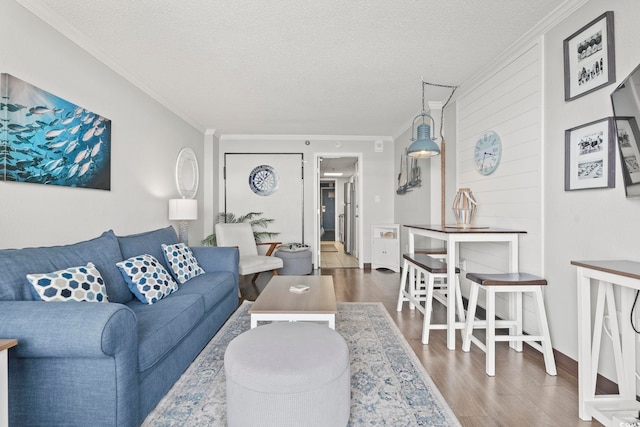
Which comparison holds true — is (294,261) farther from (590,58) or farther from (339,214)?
(339,214)

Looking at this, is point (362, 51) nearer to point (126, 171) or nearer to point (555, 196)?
point (555, 196)

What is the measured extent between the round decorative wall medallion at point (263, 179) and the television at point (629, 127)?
4.63 metres

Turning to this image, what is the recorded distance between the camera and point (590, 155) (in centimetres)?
181

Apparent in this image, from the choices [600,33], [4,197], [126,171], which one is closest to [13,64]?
[4,197]

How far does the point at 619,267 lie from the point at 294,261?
3952 mm

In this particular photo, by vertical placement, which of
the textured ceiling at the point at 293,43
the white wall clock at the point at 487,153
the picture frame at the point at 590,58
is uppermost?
the textured ceiling at the point at 293,43

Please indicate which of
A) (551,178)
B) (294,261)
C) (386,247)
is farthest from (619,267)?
(294,261)

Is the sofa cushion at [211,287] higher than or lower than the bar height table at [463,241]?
lower

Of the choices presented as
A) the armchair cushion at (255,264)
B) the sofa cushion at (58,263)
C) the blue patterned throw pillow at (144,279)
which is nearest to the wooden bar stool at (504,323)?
the blue patterned throw pillow at (144,279)

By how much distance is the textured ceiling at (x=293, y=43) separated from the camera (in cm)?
200

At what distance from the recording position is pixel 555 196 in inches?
82.0

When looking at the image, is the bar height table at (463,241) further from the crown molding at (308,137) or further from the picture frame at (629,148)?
the crown molding at (308,137)

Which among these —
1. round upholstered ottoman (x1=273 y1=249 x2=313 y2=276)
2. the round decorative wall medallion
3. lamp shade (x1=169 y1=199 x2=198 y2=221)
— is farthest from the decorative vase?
Result: the round decorative wall medallion

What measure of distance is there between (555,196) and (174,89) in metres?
3.63
